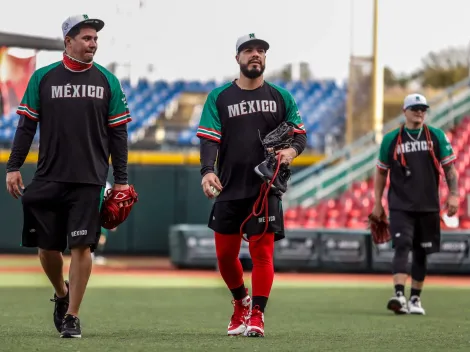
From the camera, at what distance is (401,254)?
10.8 m

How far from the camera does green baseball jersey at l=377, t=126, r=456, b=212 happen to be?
10812 millimetres

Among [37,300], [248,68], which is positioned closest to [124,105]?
[248,68]

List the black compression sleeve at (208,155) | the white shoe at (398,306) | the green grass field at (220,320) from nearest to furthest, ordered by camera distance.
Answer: the green grass field at (220,320) → the black compression sleeve at (208,155) → the white shoe at (398,306)

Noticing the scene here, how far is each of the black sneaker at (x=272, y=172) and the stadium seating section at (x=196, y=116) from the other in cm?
1950

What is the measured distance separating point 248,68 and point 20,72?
20.7 m

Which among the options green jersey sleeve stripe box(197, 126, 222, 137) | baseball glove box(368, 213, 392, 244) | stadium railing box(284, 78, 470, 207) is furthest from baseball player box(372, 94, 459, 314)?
stadium railing box(284, 78, 470, 207)

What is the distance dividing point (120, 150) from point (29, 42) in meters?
12.8

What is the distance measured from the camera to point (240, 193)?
794 centimetres

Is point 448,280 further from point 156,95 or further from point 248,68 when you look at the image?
point 156,95

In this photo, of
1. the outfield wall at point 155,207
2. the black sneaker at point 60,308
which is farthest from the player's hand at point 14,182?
the outfield wall at point 155,207

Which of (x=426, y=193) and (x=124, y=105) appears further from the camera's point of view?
(x=426, y=193)

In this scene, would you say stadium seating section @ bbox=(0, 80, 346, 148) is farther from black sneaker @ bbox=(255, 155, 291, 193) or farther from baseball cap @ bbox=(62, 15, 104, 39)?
baseball cap @ bbox=(62, 15, 104, 39)

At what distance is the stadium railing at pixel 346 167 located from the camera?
23.3m

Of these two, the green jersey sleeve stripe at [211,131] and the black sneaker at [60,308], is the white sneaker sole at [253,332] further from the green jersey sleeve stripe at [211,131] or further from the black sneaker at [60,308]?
the green jersey sleeve stripe at [211,131]
